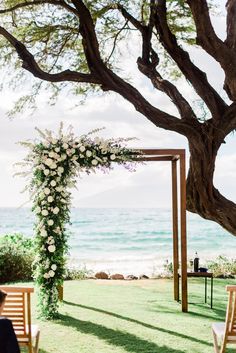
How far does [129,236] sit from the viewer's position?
37031mm

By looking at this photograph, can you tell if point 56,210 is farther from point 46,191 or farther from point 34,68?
point 34,68

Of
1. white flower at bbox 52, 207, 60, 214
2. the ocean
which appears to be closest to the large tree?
white flower at bbox 52, 207, 60, 214

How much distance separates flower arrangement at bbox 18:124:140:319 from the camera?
8688 millimetres

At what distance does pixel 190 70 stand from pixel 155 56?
848 millimetres

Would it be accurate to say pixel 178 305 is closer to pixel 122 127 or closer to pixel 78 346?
pixel 78 346

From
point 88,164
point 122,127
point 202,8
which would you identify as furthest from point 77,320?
point 122,127

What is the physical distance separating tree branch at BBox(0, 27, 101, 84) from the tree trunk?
1957 mm

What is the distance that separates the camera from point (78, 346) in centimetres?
707

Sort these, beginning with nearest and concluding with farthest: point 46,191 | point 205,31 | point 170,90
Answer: point 46,191, point 205,31, point 170,90

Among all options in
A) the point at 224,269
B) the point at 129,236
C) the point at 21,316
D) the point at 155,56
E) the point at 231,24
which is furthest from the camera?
the point at 129,236

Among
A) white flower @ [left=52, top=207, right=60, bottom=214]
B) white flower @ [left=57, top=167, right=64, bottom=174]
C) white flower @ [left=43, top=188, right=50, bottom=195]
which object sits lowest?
white flower @ [left=52, top=207, right=60, bottom=214]

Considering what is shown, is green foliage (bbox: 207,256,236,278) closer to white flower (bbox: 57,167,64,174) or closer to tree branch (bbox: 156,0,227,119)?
tree branch (bbox: 156,0,227,119)

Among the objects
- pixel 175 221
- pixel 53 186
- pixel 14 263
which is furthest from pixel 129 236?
pixel 53 186

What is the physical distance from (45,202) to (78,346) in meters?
2.35
